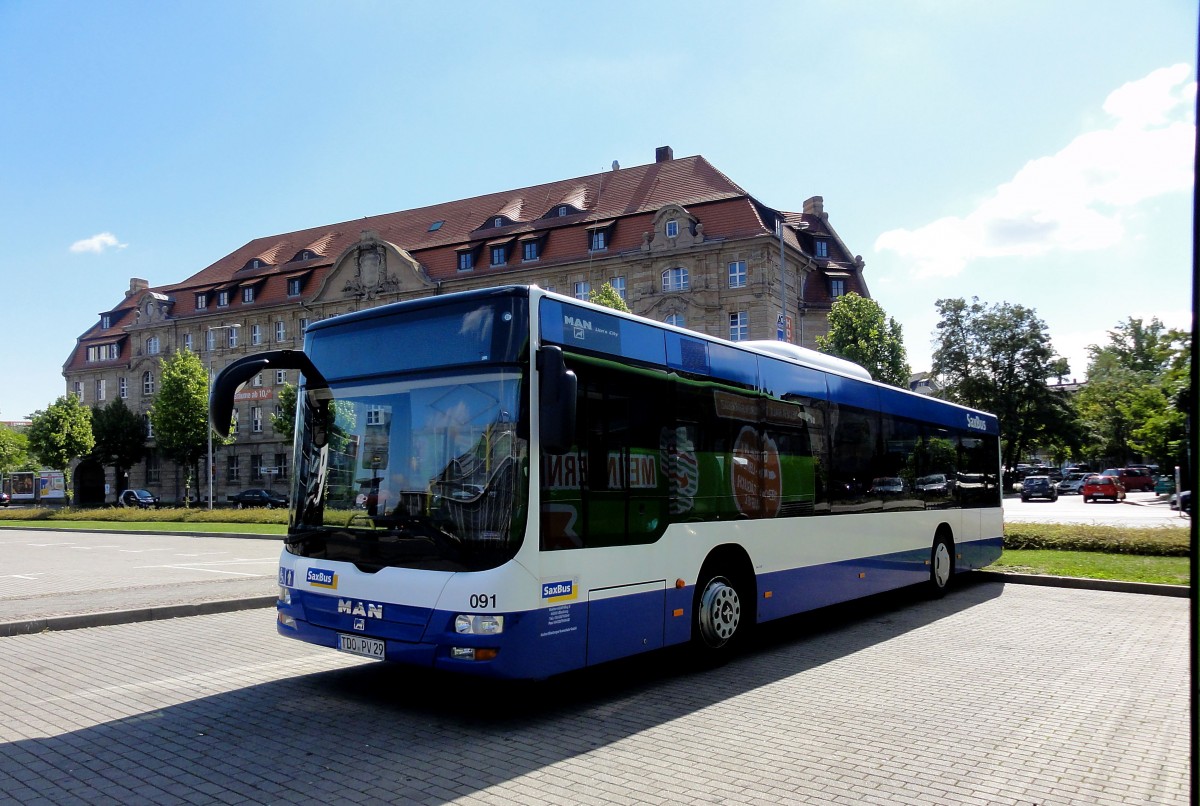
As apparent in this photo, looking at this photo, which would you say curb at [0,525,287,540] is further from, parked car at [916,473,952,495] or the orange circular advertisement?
the orange circular advertisement

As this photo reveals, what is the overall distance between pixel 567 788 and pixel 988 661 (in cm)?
524

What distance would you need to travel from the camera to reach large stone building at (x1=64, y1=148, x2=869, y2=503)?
54.2 metres

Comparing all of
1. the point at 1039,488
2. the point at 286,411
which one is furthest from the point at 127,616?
the point at 1039,488

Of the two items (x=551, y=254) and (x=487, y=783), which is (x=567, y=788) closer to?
(x=487, y=783)

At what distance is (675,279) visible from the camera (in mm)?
55625

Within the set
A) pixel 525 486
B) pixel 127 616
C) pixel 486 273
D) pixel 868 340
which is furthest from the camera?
pixel 486 273

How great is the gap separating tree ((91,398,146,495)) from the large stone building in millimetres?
2382

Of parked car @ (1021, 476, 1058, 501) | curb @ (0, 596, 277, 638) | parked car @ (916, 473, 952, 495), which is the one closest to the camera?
curb @ (0, 596, 277, 638)

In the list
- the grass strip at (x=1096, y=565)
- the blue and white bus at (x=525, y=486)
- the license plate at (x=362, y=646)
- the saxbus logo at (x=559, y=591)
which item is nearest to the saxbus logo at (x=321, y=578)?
the blue and white bus at (x=525, y=486)

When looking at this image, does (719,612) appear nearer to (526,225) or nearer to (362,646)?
(362,646)

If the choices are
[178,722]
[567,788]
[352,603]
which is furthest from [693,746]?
[178,722]

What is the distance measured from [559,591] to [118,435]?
72544mm

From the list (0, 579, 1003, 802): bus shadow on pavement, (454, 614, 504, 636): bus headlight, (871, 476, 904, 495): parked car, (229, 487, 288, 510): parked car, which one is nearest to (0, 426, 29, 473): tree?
(229, 487, 288, 510): parked car

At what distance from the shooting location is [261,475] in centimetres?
6769
